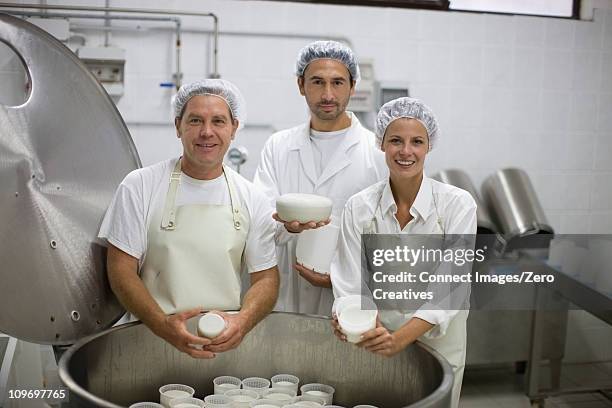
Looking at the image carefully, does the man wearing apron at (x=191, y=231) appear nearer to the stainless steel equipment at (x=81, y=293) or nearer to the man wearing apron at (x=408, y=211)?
the stainless steel equipment at (x=81, y=293)

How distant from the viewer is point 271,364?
186 centimetres

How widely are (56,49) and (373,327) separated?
1.12 meters

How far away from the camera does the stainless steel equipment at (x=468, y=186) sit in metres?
2.99

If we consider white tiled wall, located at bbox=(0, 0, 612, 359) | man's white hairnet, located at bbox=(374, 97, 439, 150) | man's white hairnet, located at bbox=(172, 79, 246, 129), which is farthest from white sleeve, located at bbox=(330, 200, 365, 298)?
white tiled wall, located at bbox=(0, 0, 612, 359)

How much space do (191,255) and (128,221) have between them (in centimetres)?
17

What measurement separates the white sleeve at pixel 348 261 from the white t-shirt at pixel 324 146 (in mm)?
289

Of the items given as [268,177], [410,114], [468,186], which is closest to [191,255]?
[268,177]

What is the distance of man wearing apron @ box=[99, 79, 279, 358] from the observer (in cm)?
179

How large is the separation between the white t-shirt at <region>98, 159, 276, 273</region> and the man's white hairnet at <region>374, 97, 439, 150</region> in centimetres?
37

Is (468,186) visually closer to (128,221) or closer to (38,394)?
(128,221)

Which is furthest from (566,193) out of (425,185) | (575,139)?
(425,185)

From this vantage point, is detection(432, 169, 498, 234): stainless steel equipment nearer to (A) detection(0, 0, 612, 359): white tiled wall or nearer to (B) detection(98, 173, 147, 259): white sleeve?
(A) detection(0, 0, 612, 359): white tiled wall

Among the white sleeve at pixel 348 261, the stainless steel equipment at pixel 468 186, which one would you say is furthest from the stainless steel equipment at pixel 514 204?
the white sleeve at pixel 348 261

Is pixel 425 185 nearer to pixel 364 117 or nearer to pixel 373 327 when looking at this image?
pixel 373 327
